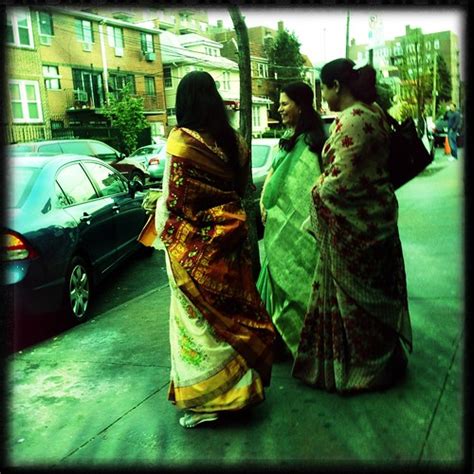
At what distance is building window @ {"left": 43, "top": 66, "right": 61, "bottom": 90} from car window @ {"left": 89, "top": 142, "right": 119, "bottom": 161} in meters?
16.9

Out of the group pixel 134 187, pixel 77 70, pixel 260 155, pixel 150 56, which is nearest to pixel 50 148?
pixel 260 155

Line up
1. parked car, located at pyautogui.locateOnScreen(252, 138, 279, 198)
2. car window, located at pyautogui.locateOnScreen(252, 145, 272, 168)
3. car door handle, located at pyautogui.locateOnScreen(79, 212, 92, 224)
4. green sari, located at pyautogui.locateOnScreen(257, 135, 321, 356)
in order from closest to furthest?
green sari, located at pyautogui.locateOnScreen(257, 135, 321, 356)
car door handle, located at pyautogui.locateOnScreen(79, 212, 92, 224)
parked car, located at pyautogui.locateOnScreen(252, 138, 279, 198)
car window, located at pyautogui.locateOnScreen(252, 145, 272, 168)

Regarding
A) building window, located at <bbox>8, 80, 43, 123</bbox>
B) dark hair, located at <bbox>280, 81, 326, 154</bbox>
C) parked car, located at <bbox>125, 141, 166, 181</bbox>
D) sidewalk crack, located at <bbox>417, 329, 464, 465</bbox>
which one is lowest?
sidewalk crack, located at <bbox>417, 329, 464, 465</bbox>

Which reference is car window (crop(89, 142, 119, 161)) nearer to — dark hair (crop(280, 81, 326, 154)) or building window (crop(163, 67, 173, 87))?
dark hair (crop(280, 81, 326, 154))

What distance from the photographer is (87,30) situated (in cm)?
3195

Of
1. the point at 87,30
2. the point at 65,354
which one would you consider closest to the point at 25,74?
the point at 87,30

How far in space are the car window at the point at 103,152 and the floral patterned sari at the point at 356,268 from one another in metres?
10.9

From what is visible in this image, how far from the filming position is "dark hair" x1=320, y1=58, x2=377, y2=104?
317cm

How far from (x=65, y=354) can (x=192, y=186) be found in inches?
82.1

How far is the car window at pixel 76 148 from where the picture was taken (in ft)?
39.2

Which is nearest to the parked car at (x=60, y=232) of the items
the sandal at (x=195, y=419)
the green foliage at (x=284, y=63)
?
the sandal at (x=195, y=419)

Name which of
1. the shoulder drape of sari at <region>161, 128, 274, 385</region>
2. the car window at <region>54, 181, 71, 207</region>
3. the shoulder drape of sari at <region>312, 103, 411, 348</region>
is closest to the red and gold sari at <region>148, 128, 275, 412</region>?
the shoulder drape of sari at <region>161, 128, 274, 385</region>

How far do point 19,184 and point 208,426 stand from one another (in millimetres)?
3047

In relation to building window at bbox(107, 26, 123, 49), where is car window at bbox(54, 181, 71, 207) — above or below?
below
